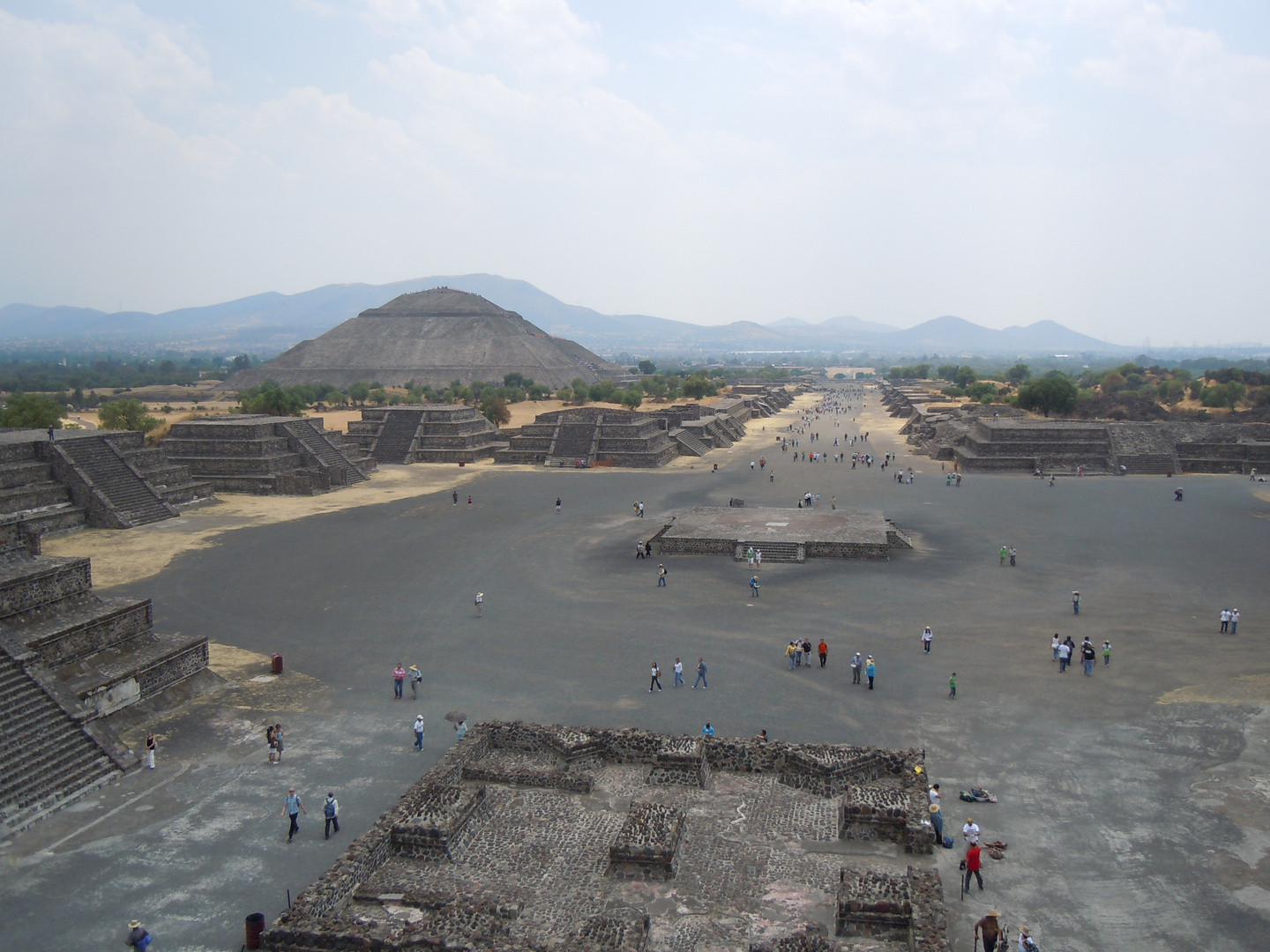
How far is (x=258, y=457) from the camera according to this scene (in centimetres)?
4759

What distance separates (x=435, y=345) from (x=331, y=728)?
131831 mm

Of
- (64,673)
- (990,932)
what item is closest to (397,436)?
(64,673)

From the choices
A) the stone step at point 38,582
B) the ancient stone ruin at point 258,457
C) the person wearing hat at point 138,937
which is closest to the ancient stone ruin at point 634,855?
the person wearing hat at point 138,937

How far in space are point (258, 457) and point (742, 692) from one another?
38.3m

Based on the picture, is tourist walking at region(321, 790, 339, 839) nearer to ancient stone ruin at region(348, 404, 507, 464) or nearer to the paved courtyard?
the paved courtyard

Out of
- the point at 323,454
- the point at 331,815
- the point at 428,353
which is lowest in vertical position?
the point at 331,815

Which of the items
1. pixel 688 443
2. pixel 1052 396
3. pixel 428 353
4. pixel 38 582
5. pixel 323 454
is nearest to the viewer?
pixel 38 582

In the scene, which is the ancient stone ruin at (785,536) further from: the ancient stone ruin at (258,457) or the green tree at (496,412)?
the green tree at (496,412)

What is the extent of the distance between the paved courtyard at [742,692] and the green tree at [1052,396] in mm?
41798

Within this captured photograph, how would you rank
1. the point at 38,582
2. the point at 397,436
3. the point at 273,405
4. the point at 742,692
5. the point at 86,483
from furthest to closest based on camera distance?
1. the point at 273,405
2. the point at 397,436
3. the point at 86,483
4. the point at 742,692
5. the point at 38,582

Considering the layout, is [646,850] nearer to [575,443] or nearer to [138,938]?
[138,938]

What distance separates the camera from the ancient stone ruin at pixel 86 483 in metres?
35.9

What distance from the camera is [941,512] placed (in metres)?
40.3

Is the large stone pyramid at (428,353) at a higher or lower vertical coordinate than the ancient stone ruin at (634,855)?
higher
